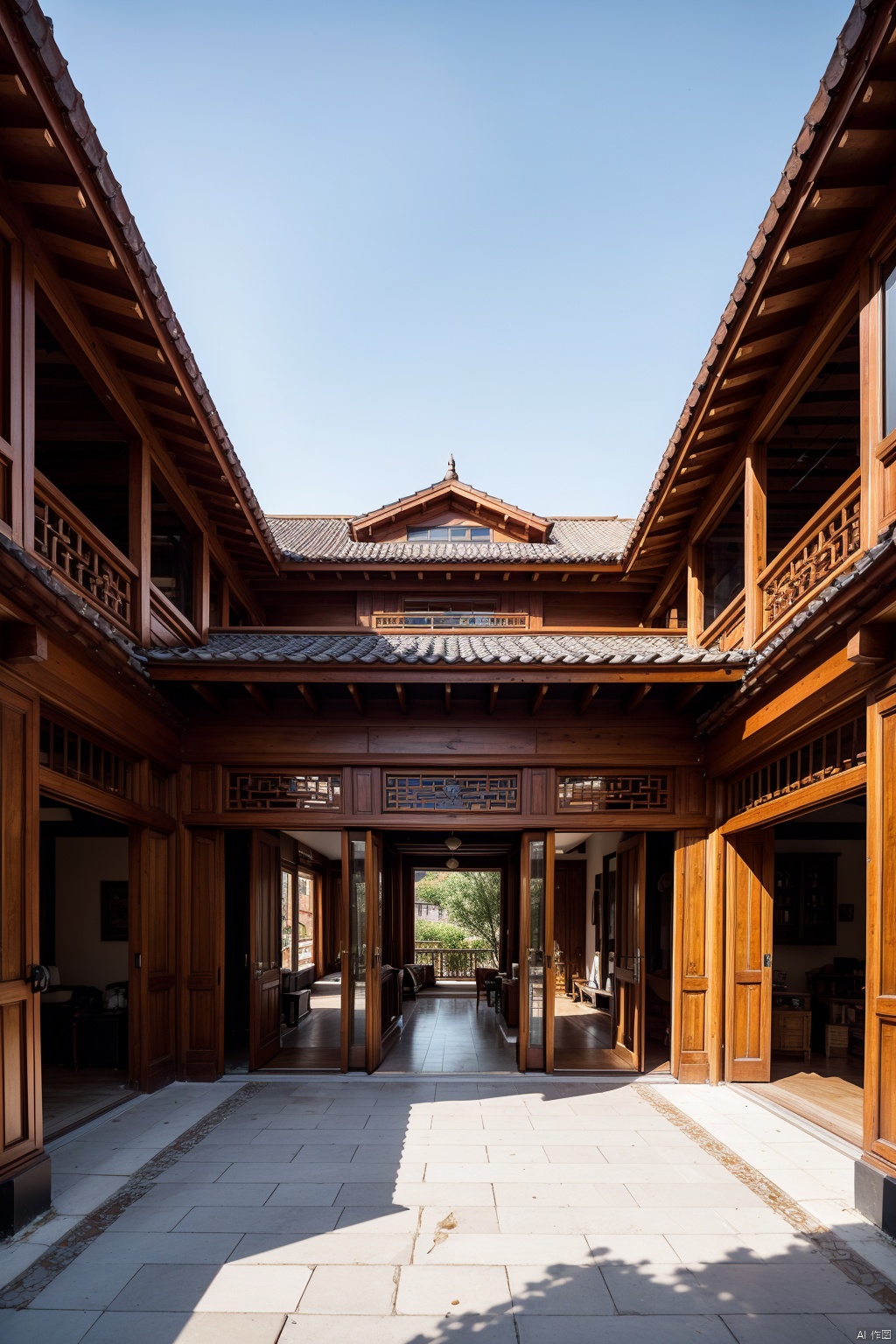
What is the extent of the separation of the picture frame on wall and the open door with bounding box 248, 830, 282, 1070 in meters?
1.75

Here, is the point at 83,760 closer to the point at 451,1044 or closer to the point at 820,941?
the point at 451,1044

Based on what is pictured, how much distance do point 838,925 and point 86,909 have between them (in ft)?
28.9

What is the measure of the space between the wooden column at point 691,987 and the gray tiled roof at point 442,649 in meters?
2.28

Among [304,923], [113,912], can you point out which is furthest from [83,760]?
[304,923]

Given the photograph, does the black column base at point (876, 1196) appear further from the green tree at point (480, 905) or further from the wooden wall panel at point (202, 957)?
the green tree at point (480, 905)

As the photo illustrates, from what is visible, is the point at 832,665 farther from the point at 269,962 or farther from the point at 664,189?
the point at 269,962

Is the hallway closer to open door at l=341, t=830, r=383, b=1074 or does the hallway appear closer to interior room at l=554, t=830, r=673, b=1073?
open door at l=341, t=830, r=383, b=1074

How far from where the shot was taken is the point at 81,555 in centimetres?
613

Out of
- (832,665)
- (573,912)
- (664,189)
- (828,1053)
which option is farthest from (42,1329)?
(573,912)

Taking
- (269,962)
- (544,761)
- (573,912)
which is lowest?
(573,912)

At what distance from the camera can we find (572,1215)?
4.90 metres

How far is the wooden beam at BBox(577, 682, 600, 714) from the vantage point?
25.3ft

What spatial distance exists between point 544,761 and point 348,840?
2031mm

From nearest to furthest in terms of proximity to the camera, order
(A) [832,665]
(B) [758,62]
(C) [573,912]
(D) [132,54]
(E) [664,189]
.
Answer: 1. (A) [832,665]
2. (D) [132,54]
3. (B) [758,62]
4. (E) [664,189]
5. (C) [573,912]
